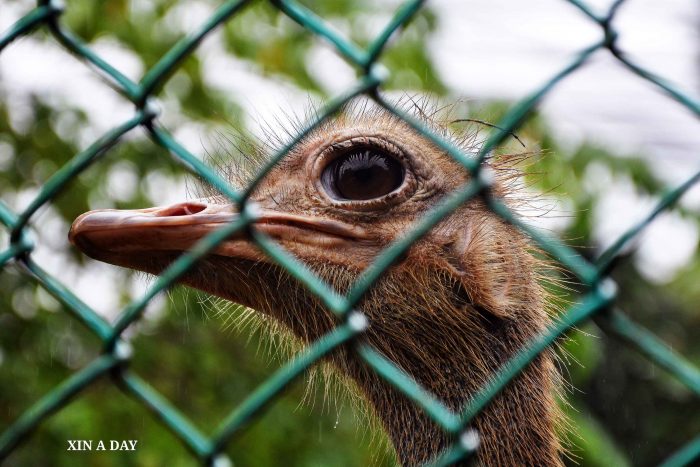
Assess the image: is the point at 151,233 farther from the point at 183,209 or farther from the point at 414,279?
the point at 414,279

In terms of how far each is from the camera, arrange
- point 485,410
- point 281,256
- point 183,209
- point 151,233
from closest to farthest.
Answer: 1. point 281,256
2. point 151,233
3. point 183,209
4. point 485,410

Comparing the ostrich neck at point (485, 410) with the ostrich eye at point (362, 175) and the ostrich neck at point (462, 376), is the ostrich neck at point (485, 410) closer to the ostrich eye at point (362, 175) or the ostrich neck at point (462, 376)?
the ostrich neck at point (462, 376)

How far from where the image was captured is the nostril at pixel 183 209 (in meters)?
2.31

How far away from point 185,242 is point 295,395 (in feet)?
8.68

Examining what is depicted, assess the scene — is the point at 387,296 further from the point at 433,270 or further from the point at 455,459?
the point at 455,459

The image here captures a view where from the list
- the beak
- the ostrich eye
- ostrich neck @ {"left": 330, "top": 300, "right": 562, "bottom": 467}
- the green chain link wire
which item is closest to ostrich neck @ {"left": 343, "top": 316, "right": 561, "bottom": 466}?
ostrich neck @ {"left": 330, "top": 300, "right": 562, "bottom": 467}

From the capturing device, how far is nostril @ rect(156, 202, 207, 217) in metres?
2.31

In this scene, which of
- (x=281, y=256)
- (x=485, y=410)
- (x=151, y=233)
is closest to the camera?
(x=281, y=256)

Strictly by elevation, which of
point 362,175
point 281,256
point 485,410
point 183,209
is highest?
point 362,175

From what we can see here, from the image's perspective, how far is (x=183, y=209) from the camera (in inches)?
93.3

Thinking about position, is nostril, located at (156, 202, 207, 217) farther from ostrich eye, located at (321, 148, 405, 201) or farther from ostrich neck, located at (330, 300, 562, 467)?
ostrich neck, located at (330, 300, 562, 467)

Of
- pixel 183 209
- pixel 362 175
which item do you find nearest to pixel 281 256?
pixel 183 209

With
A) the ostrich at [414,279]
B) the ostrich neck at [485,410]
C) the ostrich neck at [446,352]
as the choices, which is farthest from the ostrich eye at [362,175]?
the ostrich neck at [485,410]

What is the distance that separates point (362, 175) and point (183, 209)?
2.22 feet
